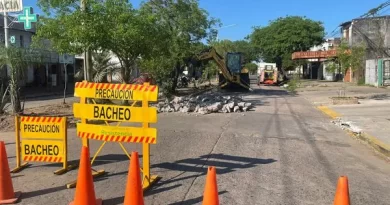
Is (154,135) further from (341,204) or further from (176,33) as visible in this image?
(176,33)

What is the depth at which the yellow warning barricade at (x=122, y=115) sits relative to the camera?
20.0ft

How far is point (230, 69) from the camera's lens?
34344mm

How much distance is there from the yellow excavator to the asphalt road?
18.2m

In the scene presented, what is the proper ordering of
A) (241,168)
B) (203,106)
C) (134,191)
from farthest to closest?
(203,106), (241,168), (134,191)

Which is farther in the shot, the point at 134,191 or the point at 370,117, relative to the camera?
the point at 370,117

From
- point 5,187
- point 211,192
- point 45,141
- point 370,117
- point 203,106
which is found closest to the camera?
point 211,192

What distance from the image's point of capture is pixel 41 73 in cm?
3919

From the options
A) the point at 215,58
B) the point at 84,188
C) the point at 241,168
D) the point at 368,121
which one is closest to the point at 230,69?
the point at 215,58

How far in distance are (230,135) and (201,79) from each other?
33332mm

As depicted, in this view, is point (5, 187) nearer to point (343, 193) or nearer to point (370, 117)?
point (343, 193)

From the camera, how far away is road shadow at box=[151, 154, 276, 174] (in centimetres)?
733

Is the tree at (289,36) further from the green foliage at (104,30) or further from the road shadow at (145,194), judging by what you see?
the road shadow at (145,194)

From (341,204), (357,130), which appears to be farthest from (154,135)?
(357,130)

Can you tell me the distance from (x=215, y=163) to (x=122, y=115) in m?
2.26
